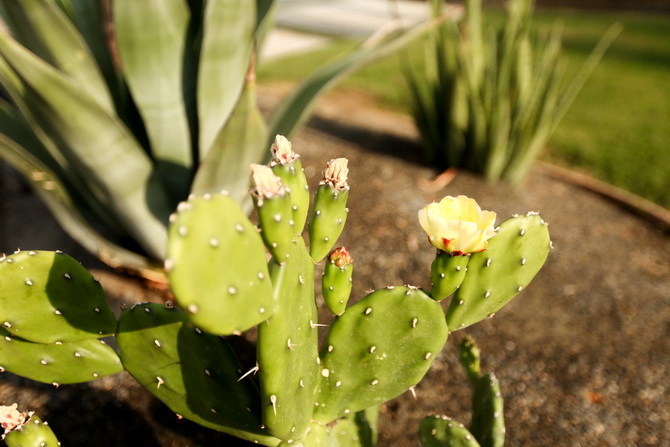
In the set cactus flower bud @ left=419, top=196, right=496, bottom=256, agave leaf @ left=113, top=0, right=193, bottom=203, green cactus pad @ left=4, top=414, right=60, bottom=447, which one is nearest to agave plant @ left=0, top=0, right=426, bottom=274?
agave leaf @ left=113, top=0, right=193, bottom=203

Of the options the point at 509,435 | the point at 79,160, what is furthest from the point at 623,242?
the point at 79,160

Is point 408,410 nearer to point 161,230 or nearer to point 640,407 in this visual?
point 640,407

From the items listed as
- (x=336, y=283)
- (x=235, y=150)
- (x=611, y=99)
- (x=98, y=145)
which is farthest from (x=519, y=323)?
(x=611, y=99)

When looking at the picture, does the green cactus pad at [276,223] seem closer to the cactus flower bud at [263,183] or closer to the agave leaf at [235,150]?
the cactus flower bud at [263,183]

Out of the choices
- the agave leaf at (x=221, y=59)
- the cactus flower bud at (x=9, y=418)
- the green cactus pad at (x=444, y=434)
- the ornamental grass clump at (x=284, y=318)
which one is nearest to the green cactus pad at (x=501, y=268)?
the ornamental grass clump at (x=284, y=318)

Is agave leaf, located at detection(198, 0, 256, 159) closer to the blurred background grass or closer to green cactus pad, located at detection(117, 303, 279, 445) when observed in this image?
green cactus pad, located at detection(117, 303, 279, 445)

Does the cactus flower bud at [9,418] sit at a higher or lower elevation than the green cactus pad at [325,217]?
lower
